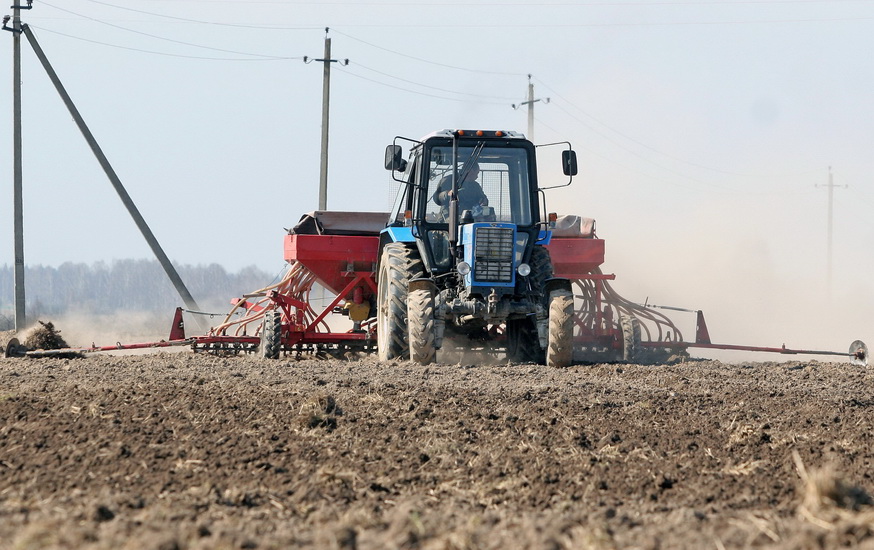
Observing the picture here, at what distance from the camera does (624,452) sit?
6152mm

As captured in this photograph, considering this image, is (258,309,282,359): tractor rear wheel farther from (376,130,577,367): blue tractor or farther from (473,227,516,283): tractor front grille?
(473,227,516,283): tractor front grille

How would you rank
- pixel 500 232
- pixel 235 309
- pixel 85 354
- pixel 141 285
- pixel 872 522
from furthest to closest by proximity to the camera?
pixel 141 285 < pixel 235 309 < pixel 85 354 < pixel 500 232 < pixel 872 522

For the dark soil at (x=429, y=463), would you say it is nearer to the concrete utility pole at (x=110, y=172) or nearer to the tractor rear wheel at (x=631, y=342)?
the tractor rear wheel at (x=631, y=342)

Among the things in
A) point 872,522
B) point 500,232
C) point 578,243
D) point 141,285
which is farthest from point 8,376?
point 141,285

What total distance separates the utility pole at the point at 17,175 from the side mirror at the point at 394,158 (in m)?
14.4

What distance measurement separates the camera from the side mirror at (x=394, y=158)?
11.7 meters

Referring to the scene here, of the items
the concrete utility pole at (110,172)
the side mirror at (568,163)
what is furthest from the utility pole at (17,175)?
the side mirror at (568,163)

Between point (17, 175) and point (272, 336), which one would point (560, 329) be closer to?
point (272, 336)

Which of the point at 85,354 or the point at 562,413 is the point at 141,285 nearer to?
the point at 85,354

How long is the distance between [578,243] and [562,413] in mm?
7382

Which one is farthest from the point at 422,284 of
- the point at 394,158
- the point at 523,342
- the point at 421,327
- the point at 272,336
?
the point at 272,336

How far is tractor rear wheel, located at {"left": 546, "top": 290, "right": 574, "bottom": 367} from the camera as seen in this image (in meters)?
11.2

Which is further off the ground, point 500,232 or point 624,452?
point 500,232

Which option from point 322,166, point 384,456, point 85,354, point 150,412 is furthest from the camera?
point 322,166
